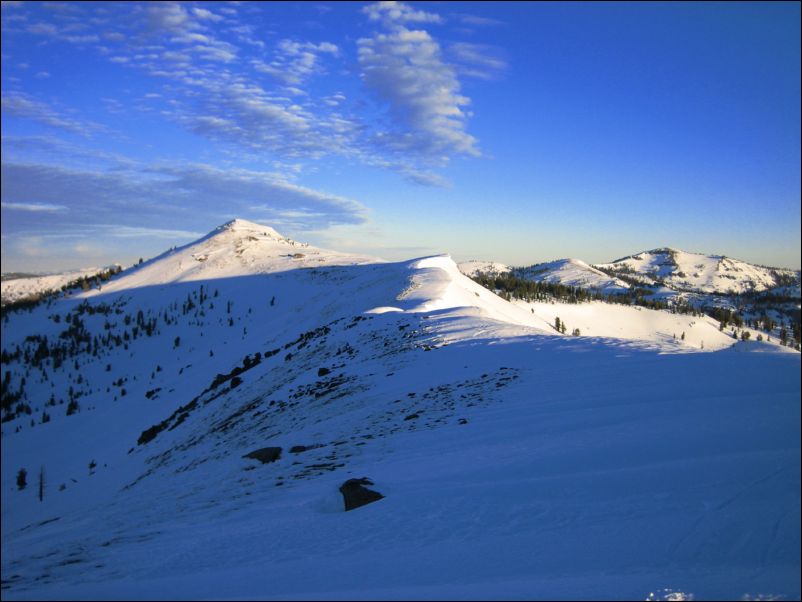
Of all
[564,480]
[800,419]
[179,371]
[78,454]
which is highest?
[800,419]

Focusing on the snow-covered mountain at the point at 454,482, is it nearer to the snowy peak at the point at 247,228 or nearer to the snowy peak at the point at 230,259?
the snowy peak at the point at 230,259

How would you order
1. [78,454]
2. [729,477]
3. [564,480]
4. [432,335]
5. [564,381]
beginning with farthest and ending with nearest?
[78,454], [432,335], [564,381], [564,480], [729,477]

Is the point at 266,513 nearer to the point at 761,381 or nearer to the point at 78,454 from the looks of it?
the point at 761,381

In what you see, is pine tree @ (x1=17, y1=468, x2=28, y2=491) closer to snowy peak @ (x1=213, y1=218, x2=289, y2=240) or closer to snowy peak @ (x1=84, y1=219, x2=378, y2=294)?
snowy peak @ (x1=84, y1=219, x2=378, y2=294)

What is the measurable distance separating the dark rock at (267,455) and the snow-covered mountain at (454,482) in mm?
101

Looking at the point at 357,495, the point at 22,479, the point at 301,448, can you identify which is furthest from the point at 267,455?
the point at 22,479

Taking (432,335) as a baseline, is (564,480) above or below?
below

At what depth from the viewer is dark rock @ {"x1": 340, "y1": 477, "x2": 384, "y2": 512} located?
7.78 metres

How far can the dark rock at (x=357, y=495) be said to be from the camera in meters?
7.78

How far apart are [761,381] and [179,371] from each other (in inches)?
1896

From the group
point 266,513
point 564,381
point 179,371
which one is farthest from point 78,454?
point 564,381

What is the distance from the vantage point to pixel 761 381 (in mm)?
9781

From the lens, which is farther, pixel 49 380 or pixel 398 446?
pixel 49 380

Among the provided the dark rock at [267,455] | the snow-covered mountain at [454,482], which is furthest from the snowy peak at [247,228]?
the dark rock at [267,455]
